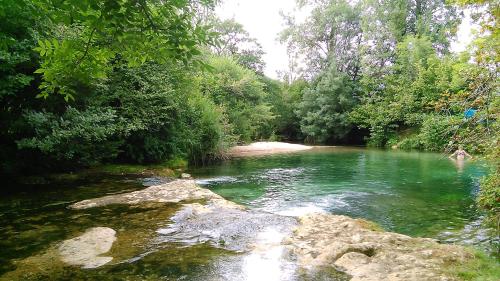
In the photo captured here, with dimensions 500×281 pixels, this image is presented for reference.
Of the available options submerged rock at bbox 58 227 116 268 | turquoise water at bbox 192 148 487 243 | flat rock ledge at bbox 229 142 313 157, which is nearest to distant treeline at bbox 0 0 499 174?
flat rock ledge at bbox 229 142 313 157

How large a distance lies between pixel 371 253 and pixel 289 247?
1.23 metres

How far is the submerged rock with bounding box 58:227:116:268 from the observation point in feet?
16.9

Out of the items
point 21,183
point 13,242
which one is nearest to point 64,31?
point 21,183

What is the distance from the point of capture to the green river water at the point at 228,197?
4.99 meters

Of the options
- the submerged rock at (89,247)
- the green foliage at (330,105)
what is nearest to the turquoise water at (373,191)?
the submerged rock at (89,247)

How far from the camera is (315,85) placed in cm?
4241

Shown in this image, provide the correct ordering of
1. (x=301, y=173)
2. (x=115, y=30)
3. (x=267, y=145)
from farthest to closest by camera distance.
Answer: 1. (x=267, y=145)
2. (x=301, y=173)
3. (x=115, y=30)

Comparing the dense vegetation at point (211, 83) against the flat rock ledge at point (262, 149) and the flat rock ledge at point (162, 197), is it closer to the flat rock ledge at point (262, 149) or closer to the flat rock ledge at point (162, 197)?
the flat rock ledge at point (262, 149)

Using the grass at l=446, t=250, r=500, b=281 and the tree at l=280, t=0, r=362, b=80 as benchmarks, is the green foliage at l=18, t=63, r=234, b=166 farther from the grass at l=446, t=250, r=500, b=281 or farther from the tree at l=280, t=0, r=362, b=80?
the tree at l=280, t=0, r=362, b=80

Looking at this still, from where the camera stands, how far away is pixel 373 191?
1222cm

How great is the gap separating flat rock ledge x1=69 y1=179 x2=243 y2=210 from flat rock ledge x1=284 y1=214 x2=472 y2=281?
2958mm

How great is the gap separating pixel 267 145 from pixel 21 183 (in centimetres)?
2440

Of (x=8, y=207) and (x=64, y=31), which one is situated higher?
(x=64, y=31)

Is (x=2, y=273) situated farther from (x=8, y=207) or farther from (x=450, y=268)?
(x=450, y=268)
